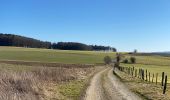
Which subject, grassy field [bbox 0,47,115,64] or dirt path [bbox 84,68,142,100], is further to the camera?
grassy field [bbox 0,47,115,64]

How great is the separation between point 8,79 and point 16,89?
112 inches

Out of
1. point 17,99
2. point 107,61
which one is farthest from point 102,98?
point 107,61

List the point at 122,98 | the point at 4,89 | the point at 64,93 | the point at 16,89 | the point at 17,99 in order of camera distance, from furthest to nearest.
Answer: the point at 64,93
the point at 122,98
the point at 16,89
the point at 4,89
the point at 17,99

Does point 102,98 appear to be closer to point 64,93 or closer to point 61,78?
point 64,93

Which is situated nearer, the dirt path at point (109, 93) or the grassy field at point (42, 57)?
the dirt path at point (109, 93)

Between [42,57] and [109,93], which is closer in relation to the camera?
[109,93]

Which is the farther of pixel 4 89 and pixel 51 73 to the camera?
pixel 51 73

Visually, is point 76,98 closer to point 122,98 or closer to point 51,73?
point 122,98

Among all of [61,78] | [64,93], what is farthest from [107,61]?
[64,93]

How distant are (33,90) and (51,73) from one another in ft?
47.8

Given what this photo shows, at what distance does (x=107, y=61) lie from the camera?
6088 inches

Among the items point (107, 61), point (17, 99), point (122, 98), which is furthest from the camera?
point (107, 61)

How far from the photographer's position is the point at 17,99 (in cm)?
1695

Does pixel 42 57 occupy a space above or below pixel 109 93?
below
